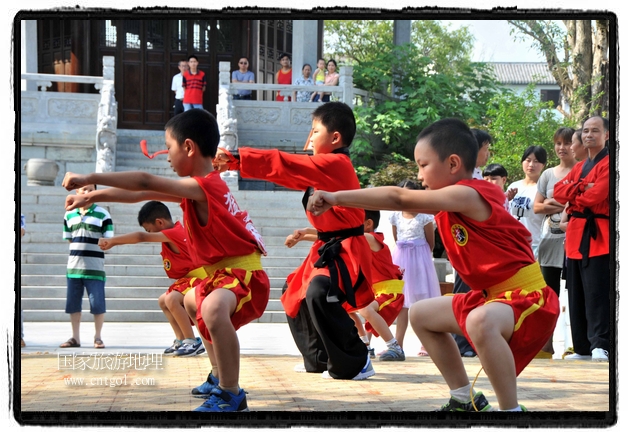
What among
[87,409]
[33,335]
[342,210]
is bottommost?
[33,335]

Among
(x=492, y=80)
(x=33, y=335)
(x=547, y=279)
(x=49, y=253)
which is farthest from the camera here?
(x=492, y=80)

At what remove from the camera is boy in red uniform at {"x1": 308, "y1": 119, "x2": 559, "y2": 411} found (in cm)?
371

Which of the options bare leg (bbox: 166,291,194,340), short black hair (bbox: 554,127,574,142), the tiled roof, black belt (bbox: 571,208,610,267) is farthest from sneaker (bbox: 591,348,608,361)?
the tiled roof

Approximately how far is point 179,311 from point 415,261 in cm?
233

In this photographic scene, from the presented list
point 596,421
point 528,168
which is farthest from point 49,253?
point 596,421

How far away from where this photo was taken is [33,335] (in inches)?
344

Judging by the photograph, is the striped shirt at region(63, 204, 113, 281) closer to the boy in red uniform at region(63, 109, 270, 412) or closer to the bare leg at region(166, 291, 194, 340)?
the bare leg at region(166, 291, 194, 340)

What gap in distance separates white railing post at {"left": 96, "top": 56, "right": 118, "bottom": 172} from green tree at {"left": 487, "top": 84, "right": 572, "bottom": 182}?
A: 690 centimetres

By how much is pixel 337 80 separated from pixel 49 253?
748 centimetres

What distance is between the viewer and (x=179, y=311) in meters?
7.13

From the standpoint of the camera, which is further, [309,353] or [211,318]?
[309,353]

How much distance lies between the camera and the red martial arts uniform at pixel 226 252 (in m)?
4.35

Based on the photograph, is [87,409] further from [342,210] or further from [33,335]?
[33,335]

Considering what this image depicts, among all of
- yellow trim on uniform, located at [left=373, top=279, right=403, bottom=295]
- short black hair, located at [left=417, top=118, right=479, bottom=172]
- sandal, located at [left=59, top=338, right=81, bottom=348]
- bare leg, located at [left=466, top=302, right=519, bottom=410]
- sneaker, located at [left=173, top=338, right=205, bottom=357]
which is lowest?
sandal, located at [left=59, top=338, right=81, bottom=348]
